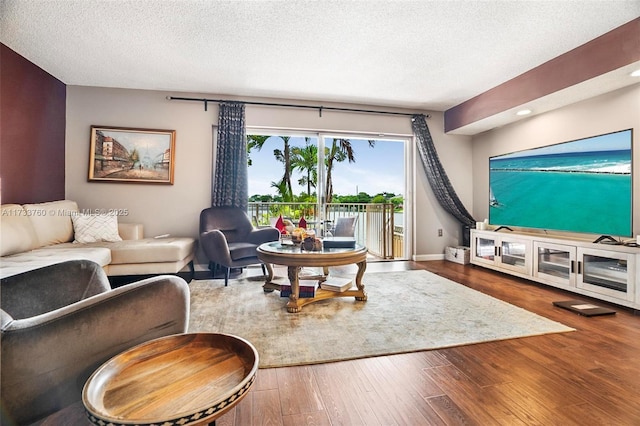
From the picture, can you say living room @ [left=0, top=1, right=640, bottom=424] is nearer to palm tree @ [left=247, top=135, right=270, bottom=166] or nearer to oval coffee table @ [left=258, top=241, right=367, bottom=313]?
palm tree @ [left=247, top=135, right=270, bottom=166]

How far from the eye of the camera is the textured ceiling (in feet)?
8.02

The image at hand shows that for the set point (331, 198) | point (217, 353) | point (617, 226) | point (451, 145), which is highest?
point (451, 145)

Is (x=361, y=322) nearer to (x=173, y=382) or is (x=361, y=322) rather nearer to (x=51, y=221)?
(x=173, y=382)

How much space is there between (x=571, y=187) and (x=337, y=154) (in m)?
3.18

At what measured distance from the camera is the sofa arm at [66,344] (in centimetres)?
90

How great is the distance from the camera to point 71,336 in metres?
0.96

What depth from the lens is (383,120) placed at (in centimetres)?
489

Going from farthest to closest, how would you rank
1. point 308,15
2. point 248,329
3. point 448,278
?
point 448,278, point 308,15, point 248,329

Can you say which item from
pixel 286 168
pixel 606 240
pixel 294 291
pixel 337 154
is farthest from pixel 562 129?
pixel 286 168

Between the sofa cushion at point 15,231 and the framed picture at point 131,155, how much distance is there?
1.26 metres

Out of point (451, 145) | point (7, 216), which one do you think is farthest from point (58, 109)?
point (451, 145)

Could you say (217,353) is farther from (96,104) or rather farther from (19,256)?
→ (96,104)

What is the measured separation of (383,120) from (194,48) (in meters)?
2.90

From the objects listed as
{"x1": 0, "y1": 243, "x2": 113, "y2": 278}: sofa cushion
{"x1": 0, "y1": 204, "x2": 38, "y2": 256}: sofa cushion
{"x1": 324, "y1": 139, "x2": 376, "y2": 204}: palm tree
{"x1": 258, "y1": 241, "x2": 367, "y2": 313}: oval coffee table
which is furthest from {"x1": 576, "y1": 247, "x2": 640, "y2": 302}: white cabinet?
{"x1": 0, "y1": 204, "x2": 38, "y2": 256}: sofa cushion
